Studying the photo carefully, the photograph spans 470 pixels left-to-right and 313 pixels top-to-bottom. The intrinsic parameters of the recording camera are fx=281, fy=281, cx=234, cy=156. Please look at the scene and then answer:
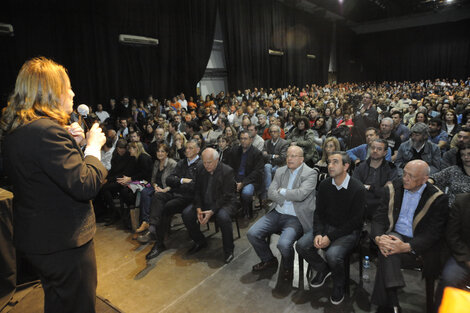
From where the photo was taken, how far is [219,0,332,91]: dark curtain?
1295cm

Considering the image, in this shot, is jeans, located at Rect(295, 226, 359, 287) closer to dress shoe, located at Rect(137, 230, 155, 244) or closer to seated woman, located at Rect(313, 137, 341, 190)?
seated woman, located at Rect(313, 137, 341, 190)

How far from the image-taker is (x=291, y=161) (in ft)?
9.72

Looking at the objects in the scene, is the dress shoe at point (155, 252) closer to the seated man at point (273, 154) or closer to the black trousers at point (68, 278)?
the seated man at point (273, 154)

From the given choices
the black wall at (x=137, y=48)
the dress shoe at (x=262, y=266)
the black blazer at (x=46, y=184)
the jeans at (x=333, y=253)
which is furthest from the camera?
the black wall at (x=137, y=48)

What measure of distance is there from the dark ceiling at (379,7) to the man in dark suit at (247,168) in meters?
15.1

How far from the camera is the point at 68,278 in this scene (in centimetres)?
125

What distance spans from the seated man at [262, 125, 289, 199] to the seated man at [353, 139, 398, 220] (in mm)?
1432

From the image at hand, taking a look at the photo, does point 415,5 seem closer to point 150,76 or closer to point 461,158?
point 150,76

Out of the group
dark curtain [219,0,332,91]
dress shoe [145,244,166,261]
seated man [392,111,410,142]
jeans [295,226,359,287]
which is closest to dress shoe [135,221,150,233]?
dress shoe [145,244,166,261]

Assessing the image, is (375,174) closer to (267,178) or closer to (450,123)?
(267,178)

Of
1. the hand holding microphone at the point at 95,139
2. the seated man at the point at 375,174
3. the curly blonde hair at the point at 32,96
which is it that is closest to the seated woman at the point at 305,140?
the seated man at the point at 375,174

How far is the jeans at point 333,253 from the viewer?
7.70ft

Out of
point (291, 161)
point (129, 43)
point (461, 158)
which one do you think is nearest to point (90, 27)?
point (129, 43)

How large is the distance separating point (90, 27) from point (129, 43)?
1193mm
